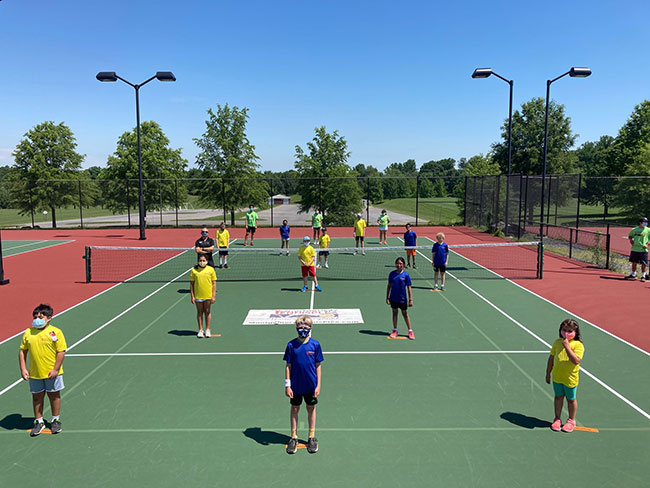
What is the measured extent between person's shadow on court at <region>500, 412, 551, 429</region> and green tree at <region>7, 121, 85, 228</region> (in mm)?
38366

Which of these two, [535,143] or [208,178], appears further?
[535,143]

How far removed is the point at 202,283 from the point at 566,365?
6810 mm

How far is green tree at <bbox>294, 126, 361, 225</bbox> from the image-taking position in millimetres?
37688

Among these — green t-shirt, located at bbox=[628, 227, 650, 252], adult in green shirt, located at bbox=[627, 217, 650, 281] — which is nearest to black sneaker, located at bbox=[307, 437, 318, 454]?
adult in green shirt, located at bbox=[627, 217, 650, 281]

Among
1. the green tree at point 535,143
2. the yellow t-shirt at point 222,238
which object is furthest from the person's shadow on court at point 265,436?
the green tree at point 535,143

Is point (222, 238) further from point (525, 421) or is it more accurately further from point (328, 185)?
point (328, 185)

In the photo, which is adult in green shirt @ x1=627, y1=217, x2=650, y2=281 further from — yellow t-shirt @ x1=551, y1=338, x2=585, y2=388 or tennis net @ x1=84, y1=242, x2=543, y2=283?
yellow t-shirt @ x1=551, y1=338, x2=585, y2=388

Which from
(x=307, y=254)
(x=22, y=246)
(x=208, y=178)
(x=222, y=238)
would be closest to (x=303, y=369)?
(x=307, y=254)

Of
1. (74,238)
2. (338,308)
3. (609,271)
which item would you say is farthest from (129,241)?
(609,271)

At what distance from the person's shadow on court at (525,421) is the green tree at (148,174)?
33.3 m

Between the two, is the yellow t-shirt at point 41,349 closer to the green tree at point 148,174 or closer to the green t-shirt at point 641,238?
the green t-shirt at point 641,238

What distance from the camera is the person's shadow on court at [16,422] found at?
6.57 m

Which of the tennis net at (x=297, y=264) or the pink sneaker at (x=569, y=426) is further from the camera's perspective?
the tennis net at (x=297, y=264)

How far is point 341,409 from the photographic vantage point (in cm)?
704
